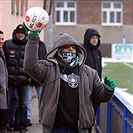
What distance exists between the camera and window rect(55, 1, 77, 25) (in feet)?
123

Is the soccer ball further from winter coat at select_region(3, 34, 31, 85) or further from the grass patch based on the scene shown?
the grass patch

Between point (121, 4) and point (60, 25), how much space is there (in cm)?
534

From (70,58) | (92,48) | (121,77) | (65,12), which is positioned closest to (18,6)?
(92,48)

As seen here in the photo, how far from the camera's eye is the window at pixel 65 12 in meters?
37.6

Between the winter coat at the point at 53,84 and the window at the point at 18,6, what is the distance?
20.6 feet

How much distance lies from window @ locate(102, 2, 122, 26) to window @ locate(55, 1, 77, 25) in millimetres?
2507

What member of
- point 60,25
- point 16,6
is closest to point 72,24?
point 60,25

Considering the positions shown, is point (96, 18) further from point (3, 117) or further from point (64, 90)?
point (64, 90)

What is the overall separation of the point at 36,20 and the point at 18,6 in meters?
7.55

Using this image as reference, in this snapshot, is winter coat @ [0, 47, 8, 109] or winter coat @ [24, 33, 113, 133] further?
winter coat @ [0, 47, 8, 109]

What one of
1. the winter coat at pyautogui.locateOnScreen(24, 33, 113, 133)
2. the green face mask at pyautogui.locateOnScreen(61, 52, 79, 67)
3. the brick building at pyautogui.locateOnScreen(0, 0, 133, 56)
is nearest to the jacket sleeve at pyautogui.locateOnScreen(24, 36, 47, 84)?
the winter coat at pyautogui.locateOnScreen(24, 33, 113, 133)

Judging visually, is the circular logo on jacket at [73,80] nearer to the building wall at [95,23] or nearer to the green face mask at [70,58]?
the green face mask at [70,58]

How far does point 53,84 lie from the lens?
174 inches

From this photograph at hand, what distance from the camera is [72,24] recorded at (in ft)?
122
